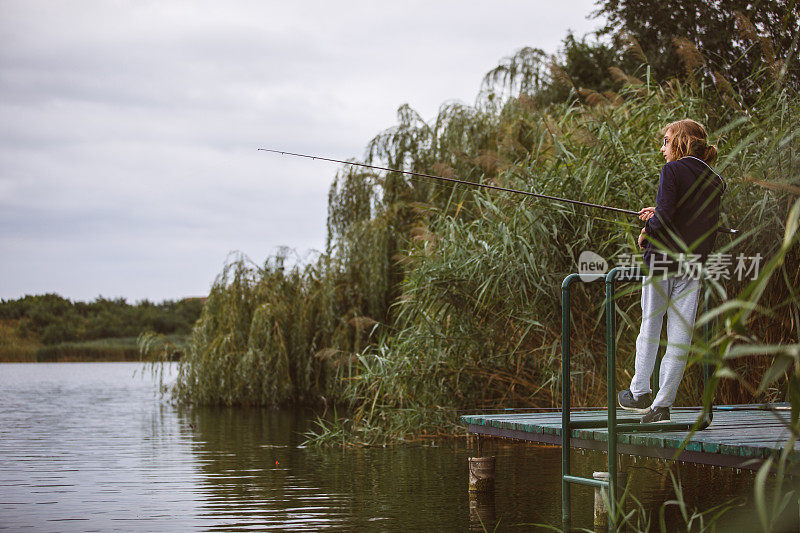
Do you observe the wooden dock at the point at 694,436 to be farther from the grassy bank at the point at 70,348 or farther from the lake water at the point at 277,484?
the grassy bank at the point at 70,348

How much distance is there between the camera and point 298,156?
573 centimetres

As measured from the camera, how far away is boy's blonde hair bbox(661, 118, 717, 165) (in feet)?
13.6

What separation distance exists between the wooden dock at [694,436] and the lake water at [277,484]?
513mm

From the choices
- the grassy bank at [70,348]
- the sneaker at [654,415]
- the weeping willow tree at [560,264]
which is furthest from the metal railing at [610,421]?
the grassy bank at [70,348]

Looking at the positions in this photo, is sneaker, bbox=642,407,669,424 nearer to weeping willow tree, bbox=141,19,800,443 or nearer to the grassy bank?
weeping willow tree, bbox=141,19,800,443

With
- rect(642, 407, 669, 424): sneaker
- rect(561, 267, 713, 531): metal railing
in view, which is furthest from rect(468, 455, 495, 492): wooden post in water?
rect(642, 407, 669, 424): sneaker

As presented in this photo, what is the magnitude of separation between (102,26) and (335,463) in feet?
32.1

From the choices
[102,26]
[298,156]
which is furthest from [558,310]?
[102,26]

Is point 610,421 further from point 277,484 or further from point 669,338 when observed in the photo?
point 277,484

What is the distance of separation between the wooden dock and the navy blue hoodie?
77cm

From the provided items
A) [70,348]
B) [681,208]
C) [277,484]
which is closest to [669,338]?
[681,208]

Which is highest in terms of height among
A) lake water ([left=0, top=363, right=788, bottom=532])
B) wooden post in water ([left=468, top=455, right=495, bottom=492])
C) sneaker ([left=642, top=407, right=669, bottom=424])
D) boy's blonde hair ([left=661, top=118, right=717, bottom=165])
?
boy's blonde hair ([left=661, top=118, right=717, bottom=165])

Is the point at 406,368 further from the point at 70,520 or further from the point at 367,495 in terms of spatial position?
the point at 70,520

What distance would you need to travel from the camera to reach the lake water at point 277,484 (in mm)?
5062
